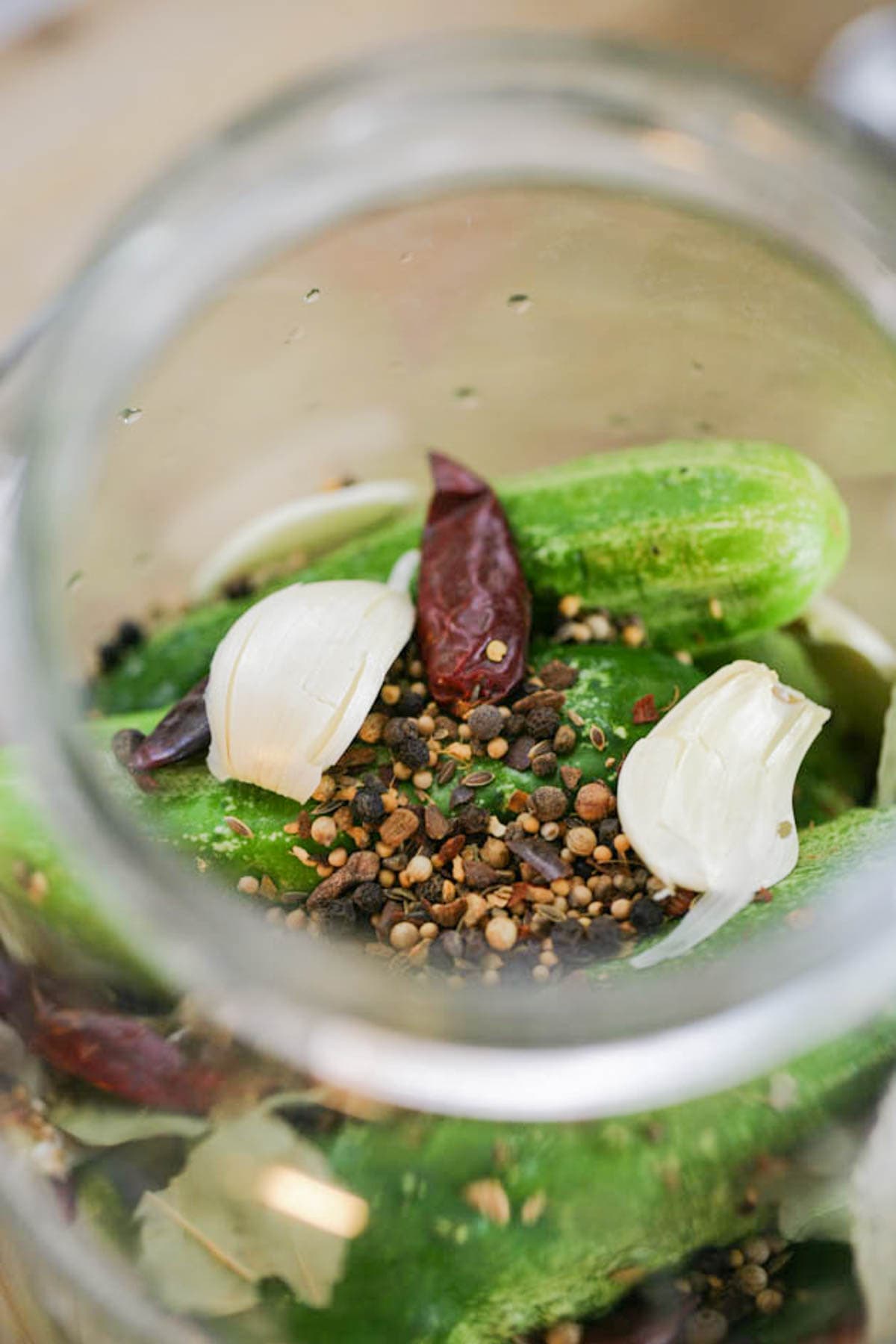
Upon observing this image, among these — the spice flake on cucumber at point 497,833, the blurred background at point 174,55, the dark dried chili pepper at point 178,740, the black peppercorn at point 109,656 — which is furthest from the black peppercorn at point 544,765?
the blurred background at point 174,55

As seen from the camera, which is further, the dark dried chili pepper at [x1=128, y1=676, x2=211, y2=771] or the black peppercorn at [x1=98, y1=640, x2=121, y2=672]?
the black peppercorn at [x1=98, y1=640, x2=121, y2=672]

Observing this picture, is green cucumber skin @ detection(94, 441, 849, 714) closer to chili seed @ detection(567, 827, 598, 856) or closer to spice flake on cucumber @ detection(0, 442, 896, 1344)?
spice flake on cucumber @ detection(0, 442, 896, 1344)

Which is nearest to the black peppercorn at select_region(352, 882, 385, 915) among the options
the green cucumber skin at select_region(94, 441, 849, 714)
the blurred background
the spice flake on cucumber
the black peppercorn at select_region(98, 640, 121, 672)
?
the spice flake on cucumber

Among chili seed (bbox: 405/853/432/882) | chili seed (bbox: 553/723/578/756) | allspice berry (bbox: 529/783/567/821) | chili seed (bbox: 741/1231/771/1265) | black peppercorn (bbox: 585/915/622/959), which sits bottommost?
chili seed (bbox: 741/1231/771/1265)

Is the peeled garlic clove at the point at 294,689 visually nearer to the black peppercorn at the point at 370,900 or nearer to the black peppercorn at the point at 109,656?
the black peppercorn at the point at 370,900

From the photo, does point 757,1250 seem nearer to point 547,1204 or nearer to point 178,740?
point 547,1204

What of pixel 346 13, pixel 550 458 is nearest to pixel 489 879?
pixel 550 458
